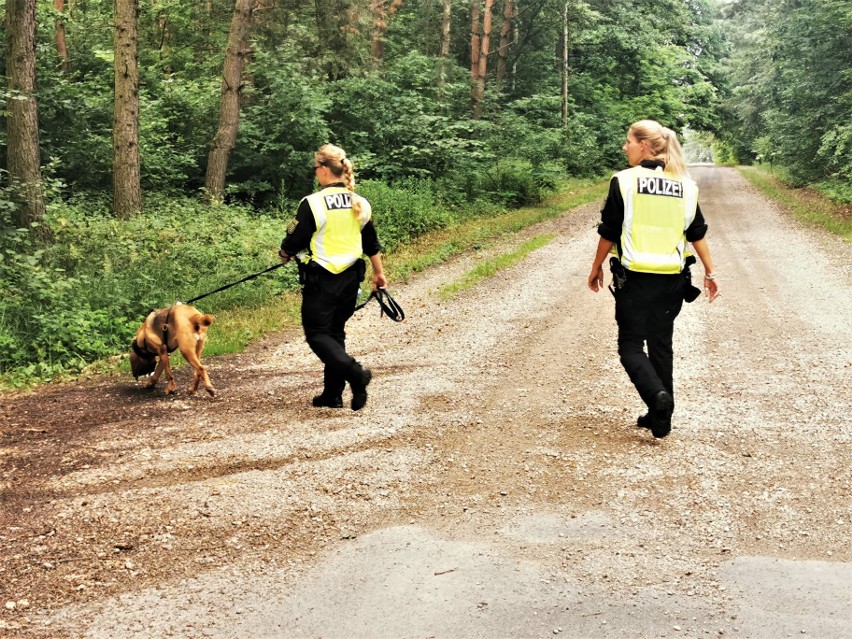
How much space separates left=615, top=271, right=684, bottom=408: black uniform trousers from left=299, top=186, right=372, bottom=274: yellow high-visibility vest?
2.09 metres

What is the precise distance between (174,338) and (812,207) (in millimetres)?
20818

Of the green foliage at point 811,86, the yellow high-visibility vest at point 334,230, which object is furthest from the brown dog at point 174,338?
the green foliage at point 811,86

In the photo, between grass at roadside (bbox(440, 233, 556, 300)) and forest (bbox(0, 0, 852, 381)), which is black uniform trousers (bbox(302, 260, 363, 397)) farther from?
grass at roadside (bbox(440, 233, 556, 300))

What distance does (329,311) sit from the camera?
6.12 metres

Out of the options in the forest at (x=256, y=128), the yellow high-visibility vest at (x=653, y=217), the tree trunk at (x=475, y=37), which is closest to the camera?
the yellow high-visibility vest at (x=653, y=217)

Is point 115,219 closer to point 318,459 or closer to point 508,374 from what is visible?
point 508,374

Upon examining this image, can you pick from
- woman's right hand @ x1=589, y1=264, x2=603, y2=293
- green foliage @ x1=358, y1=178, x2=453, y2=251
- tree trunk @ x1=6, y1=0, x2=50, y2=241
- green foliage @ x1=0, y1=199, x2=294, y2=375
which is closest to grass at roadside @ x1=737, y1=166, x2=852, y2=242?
green foliage @ x1=358, y1=178, x2=453, y2=251

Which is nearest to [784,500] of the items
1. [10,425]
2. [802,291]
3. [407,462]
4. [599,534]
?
[599,534]

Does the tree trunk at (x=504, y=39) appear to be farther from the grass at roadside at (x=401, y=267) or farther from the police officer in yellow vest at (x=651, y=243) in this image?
the police officer in yellow vest at (x=651, y=243)

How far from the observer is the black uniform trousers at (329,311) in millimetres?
6035

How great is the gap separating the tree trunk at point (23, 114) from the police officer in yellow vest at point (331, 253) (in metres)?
6.35

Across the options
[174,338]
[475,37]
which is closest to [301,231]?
[174,338]

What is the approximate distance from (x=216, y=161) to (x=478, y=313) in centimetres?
803

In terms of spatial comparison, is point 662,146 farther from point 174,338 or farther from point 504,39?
point 504,39
